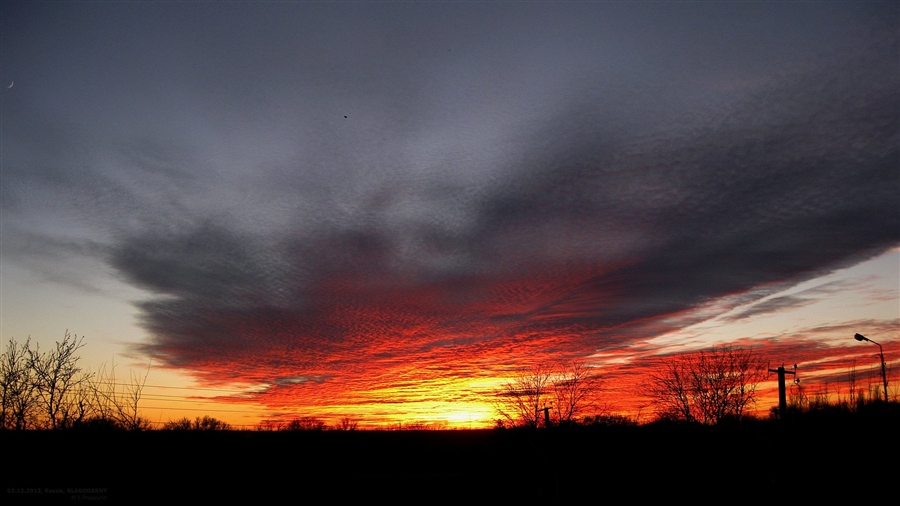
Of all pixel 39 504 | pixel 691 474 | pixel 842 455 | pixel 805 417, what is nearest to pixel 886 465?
pixel 842 455

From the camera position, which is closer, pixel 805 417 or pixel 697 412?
pixel 805 417

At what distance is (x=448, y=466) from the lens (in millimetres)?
41156

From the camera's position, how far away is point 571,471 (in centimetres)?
4081

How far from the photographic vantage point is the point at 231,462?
38.9 metres

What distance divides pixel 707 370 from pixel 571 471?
129 ft

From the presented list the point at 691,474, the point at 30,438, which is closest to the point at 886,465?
the point at 691,474

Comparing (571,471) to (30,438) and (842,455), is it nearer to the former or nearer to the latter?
(842,455)

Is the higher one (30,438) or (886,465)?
(30,438)

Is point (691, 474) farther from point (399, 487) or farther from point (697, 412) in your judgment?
point (697, 412)

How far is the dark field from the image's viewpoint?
33.2m

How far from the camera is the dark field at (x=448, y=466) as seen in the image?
1309 inches

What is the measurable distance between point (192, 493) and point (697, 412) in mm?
58756

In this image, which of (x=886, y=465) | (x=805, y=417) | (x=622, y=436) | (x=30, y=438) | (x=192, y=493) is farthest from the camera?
(x=805, y=417)

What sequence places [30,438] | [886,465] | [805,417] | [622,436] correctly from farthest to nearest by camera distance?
[805,417]
[622,436]
[886,465]
[30,438]
